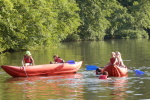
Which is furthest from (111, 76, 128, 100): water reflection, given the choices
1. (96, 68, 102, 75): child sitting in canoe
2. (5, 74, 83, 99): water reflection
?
(96, 68, 102, 75): child sitting in canoe

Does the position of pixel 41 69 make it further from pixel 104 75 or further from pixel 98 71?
pixel 104 75

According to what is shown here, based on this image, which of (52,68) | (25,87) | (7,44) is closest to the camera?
(25,87)

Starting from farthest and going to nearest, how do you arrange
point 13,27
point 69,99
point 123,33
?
point 123,33 < point 13,27 < point 69,99

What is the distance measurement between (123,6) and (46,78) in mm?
62951

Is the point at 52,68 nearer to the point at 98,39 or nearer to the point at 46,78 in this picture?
the point at 46,78

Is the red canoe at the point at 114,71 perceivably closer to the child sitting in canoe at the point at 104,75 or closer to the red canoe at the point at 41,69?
the child sitting in canoe at the point at 104,75

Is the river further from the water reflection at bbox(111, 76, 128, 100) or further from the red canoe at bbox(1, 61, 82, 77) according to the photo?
the red canoe at bbox(1, 61, 82, 77)

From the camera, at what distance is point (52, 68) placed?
70.4ft

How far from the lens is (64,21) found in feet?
159

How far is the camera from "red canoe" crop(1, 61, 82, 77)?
20.6 meters

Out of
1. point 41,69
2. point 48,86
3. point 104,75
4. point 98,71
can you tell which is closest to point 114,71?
point 98,71

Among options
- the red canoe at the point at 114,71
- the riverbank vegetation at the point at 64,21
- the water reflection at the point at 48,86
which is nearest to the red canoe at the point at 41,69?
the water reflection at the point at 48,86

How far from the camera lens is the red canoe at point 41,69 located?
20578mm

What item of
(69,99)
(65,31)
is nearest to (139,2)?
(65,31)
